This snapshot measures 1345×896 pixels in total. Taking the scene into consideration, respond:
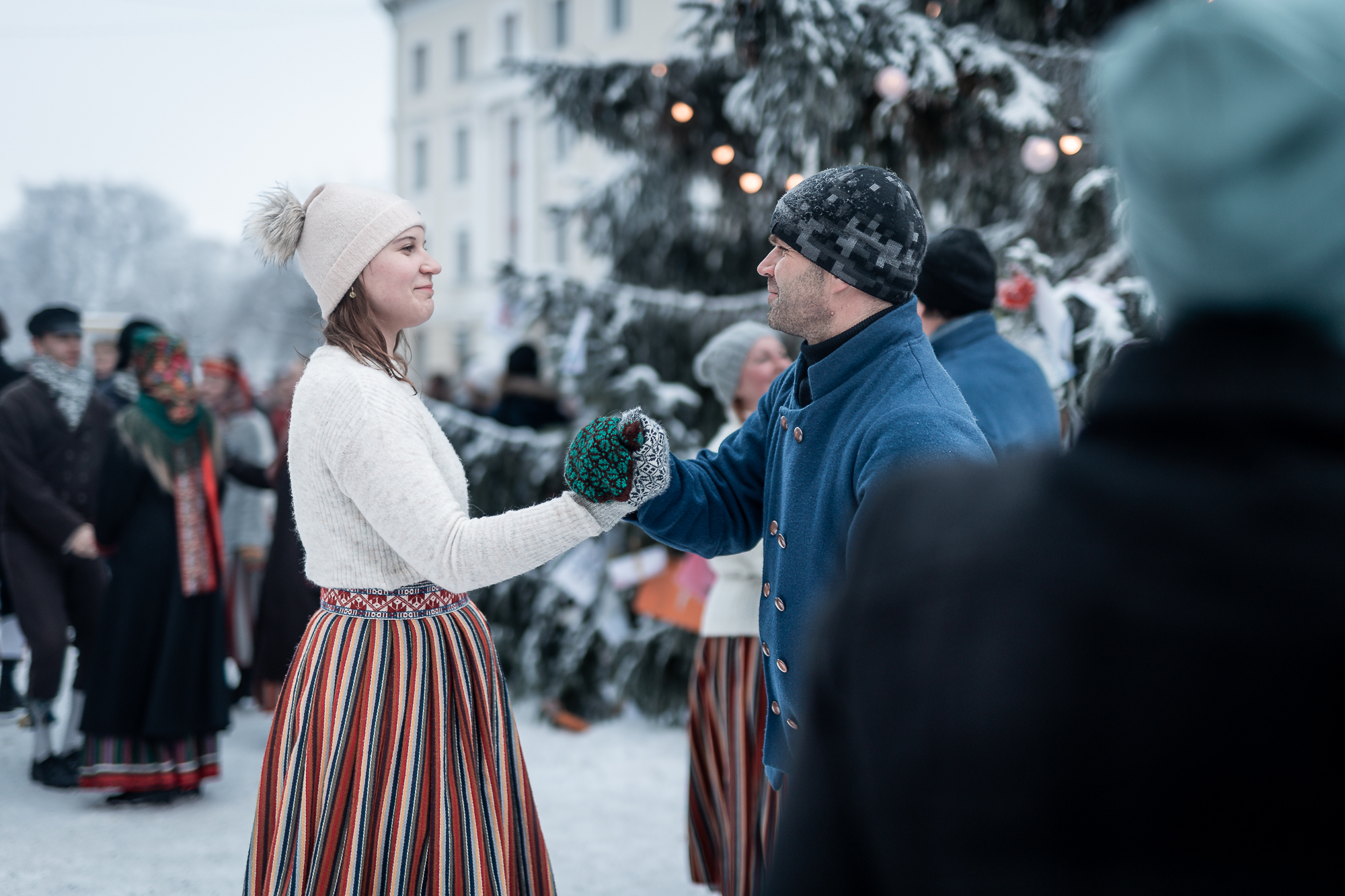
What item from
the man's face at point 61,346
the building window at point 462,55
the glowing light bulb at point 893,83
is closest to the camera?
the glowing light bulb at point 893,83

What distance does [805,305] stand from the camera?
1.92 metres

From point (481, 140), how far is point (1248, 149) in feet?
110

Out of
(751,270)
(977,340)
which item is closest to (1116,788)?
(977,340)

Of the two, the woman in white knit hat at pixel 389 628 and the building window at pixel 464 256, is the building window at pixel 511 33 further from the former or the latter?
the woman in white knit hat at pixel 389 628

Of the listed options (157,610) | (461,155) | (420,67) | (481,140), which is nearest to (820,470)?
(157,610)

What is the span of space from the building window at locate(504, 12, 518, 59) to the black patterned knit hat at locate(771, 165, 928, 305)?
32003 millimetres

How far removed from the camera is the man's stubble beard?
1903 millimetres

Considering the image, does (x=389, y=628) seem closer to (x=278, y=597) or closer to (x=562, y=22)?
(x=278, y=597)

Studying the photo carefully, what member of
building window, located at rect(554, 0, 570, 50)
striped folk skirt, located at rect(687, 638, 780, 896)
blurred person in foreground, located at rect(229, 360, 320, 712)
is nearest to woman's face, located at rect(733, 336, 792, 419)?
striped folk skirt, located at rect(687, 638, 780, 896)

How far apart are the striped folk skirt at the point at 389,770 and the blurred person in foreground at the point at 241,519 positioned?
430 cm

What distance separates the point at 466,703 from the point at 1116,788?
1.56m

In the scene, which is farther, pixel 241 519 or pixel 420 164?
pixel 420 164

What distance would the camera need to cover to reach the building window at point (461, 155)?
1313 inches

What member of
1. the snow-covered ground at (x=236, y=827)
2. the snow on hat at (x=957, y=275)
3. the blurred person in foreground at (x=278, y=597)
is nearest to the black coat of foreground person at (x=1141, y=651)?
the snow on hat at (x=957, y=275)
